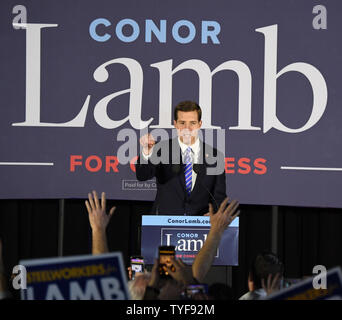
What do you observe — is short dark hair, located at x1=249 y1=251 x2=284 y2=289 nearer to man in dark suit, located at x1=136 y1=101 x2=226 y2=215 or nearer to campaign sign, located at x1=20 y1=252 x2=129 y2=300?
campaign sign, located at x1=20 y1=252 x2=129 y2=300

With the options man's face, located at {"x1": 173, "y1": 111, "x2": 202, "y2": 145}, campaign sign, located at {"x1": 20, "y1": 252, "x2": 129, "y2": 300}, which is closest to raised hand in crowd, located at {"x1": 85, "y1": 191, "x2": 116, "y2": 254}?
campaign sign, located at {"x1": 20, "y1": 252, "x2": 129, "y2": 300}

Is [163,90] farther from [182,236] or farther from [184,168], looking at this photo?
[182,236]

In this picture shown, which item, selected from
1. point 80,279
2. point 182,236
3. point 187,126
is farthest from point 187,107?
point 80,279

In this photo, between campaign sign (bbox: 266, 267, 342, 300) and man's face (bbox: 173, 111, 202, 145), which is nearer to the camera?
campaign sign (bbox: 266, 267, 342, 300)

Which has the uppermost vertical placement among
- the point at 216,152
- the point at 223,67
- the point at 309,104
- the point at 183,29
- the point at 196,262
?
the point at 183,29

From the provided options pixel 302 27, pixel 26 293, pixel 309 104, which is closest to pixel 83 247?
pixel 309 104

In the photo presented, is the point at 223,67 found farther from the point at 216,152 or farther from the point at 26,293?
the point at 26,293

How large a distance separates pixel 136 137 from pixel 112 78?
23.7 inches

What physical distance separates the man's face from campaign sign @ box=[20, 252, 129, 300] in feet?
11.0

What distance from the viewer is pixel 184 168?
428 cm

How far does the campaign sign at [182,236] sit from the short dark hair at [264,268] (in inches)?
49.1

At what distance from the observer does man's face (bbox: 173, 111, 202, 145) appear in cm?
438

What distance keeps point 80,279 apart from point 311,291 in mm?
497

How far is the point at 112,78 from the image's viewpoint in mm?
4512
